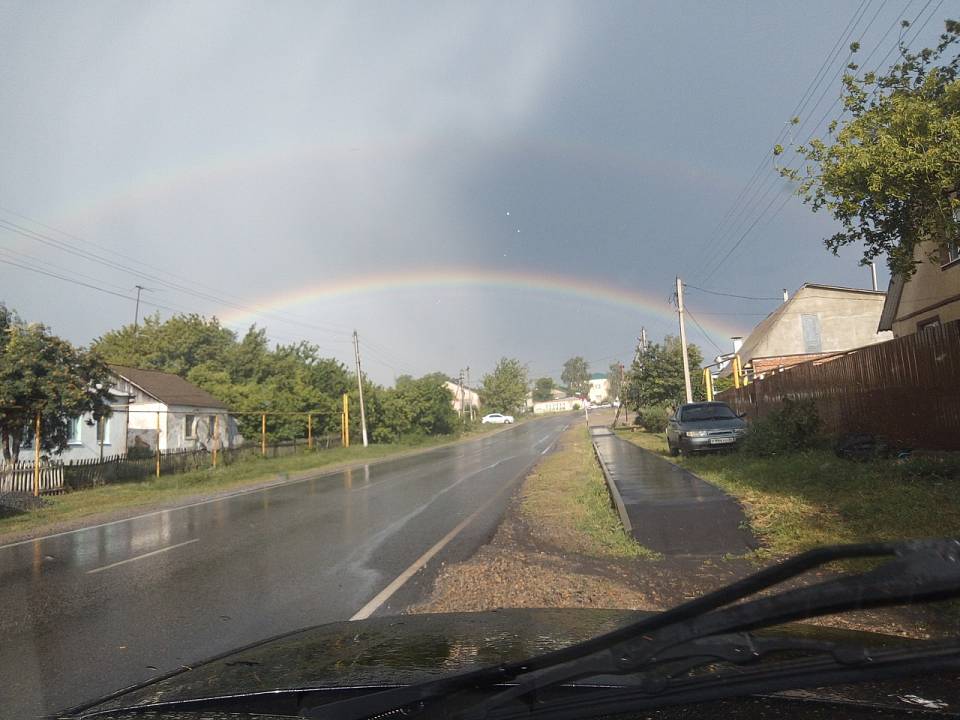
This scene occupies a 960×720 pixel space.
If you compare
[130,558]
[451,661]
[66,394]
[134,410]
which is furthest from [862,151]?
[134,410]

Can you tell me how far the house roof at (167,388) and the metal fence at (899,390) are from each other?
27103mm

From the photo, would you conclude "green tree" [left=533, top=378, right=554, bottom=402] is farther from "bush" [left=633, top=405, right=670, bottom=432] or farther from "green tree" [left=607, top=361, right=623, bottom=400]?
"bush" [left=633, top=405, right=670, bottom=432]

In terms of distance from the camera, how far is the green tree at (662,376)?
115 feet

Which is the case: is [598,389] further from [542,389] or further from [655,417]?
[655,417]

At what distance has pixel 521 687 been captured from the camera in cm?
167

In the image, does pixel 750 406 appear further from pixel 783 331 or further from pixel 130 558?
pixel 130 558

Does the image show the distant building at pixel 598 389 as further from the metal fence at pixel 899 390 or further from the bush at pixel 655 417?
the metal fence at pixel 899 390

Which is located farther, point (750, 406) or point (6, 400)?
point (750, 406)

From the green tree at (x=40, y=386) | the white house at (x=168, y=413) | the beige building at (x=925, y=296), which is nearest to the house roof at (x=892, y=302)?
the beige building at (x=925, y=296)

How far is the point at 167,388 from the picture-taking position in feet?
108

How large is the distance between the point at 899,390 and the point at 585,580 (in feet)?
28.9

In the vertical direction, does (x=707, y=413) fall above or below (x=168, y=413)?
below

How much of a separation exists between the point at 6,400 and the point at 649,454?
17464mm

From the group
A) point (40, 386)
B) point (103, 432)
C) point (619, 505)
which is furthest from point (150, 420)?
point (619, 505)
